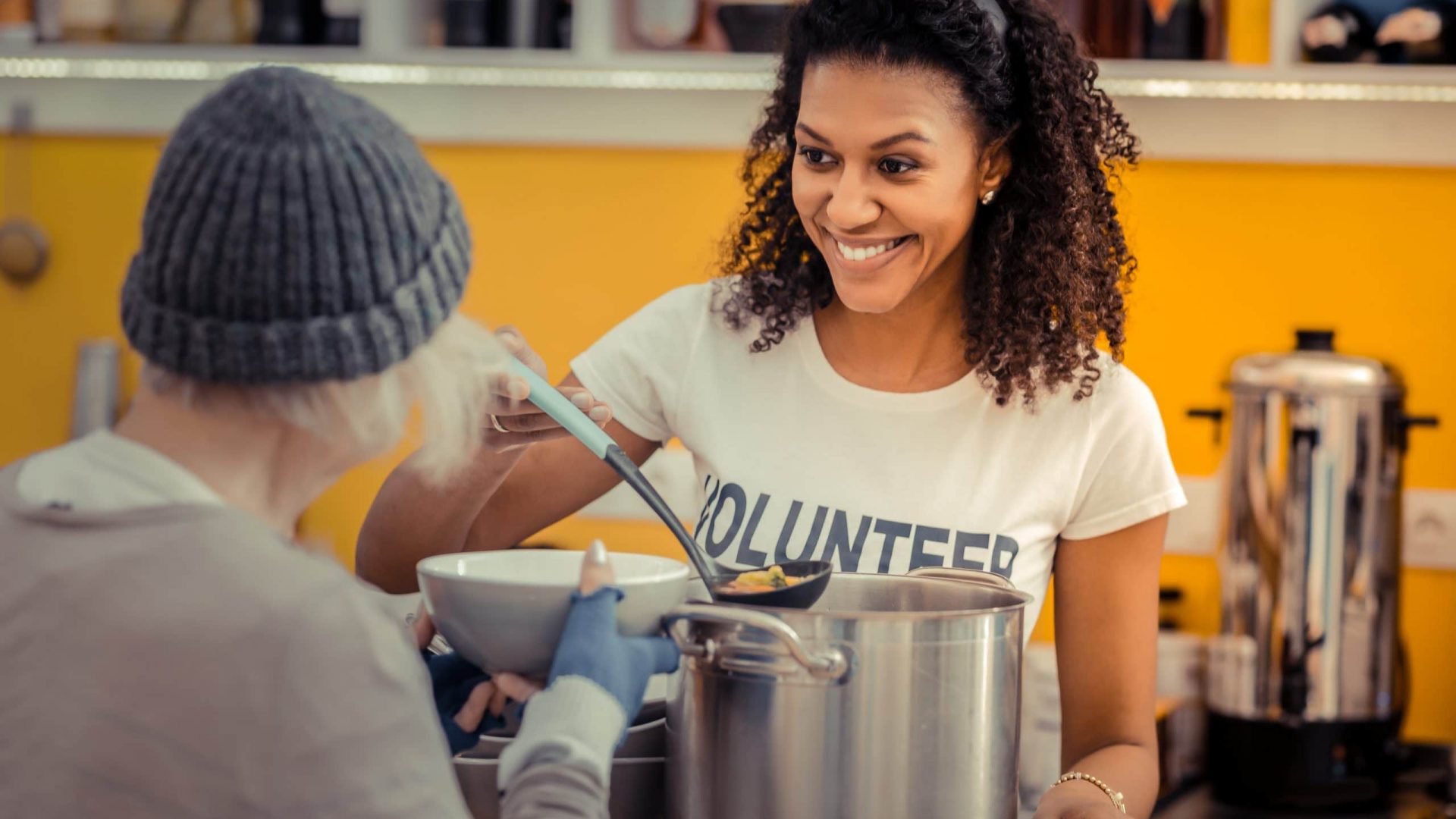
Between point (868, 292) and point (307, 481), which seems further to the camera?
point (868, 292)

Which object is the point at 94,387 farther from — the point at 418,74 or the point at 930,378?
the point at 930,378

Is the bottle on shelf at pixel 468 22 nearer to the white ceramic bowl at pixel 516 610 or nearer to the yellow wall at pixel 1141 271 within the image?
the yellow wall at pixel 1141 271

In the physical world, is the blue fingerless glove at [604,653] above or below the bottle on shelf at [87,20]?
below

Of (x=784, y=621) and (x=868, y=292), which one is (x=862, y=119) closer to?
(x=868, y=292)

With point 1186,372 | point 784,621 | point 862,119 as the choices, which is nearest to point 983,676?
point 784,621

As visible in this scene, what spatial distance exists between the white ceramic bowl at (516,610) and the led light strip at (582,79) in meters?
1.27

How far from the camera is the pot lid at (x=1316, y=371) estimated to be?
68.2 inches

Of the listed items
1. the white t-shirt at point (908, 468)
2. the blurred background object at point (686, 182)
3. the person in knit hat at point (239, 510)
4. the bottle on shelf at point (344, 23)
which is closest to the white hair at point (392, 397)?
the person in knit hat at point (239, 510)

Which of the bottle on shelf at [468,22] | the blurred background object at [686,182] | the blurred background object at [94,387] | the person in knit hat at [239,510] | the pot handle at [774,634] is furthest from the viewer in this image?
the blurred background object at [94,387]

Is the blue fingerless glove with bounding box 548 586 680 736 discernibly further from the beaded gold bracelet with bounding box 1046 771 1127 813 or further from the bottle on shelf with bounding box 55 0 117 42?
the bottle on shelf with bounding box 55 0 117 42

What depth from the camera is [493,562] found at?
2.96 feet

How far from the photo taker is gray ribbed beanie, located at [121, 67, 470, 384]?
625 millimetres

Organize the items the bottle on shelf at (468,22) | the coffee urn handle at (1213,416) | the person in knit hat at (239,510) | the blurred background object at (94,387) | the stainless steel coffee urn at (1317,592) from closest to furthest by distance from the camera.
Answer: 1. the person in knit hat at (239,510)
2. the stainless steel coffee urn at (1317,592)
3. the coffee urn handle at (1213,416)
4. the bottle on shelf at (468,22)
5. the blurred background object at (94,387)

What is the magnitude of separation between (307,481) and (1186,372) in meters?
1.69
